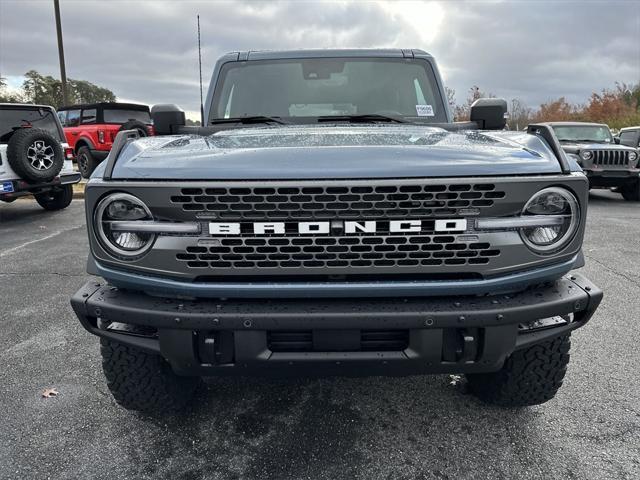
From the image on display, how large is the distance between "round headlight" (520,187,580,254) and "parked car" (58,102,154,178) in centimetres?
1218

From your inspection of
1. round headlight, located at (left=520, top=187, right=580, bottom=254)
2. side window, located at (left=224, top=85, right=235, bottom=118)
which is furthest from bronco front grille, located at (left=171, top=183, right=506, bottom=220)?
side window, located at (left=224, top=85, right=235, bottom=118)

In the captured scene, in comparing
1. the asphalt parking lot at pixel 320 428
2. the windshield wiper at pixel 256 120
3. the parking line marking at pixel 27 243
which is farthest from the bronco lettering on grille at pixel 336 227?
the parking line marking at pixel 27 243

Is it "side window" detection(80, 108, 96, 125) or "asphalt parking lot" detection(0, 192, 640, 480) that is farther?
"side window" detection(80, 108, 96, 125)

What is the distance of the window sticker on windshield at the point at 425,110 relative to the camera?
3303 mm

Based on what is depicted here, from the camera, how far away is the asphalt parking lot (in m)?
2.16

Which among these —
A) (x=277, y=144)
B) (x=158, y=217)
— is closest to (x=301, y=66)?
(x=277, y=144)

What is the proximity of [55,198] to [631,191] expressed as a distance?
40.1ft

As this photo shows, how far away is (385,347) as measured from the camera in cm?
194

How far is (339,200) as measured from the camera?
1816mm

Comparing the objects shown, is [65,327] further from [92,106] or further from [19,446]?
[92,106]

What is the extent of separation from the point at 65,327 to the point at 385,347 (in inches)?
113

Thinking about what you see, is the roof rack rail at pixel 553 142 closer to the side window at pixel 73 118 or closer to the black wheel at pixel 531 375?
the black wheel at pixel 531 375

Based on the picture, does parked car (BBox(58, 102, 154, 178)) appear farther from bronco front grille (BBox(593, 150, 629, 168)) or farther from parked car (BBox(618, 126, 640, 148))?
parked car (BBox(618, 126, 640, 148))

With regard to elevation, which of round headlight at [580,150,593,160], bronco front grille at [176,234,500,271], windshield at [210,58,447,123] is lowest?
bronco front grille at [176,234,500,271]
